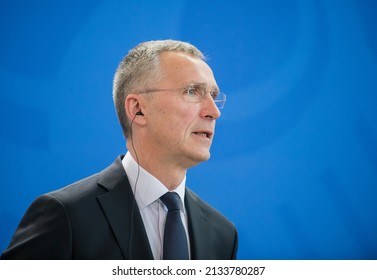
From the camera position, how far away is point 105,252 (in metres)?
1.47

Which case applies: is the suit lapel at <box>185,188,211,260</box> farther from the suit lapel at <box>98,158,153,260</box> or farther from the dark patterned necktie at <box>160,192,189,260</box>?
the suit lapel at <box>98,158,153,260</box>

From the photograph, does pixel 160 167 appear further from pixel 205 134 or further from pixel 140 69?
pixel 140 69

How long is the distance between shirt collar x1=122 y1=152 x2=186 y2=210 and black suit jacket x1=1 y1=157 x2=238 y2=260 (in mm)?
34

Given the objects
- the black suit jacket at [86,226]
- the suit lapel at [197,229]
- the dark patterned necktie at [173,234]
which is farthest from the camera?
the suit lapel at [197,229]

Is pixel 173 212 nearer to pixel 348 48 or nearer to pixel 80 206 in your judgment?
pixel 80 206

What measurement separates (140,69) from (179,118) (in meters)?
0.28

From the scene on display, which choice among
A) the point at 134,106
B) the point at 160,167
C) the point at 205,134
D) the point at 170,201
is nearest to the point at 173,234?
the point at 170,201

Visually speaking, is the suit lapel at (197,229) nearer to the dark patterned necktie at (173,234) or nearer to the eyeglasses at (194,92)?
the dark patterned necktie at (173,234)

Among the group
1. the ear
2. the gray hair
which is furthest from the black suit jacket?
the gray hair

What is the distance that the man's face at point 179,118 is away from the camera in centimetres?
168

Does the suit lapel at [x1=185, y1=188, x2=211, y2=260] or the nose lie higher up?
the nose

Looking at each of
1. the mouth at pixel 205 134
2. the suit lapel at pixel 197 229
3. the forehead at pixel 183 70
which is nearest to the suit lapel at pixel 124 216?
the suit lapel at pixel 197 229

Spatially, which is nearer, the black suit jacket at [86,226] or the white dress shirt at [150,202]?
the black suit jacket at [86,226]

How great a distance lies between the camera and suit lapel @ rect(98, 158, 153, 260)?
4.90 feet
